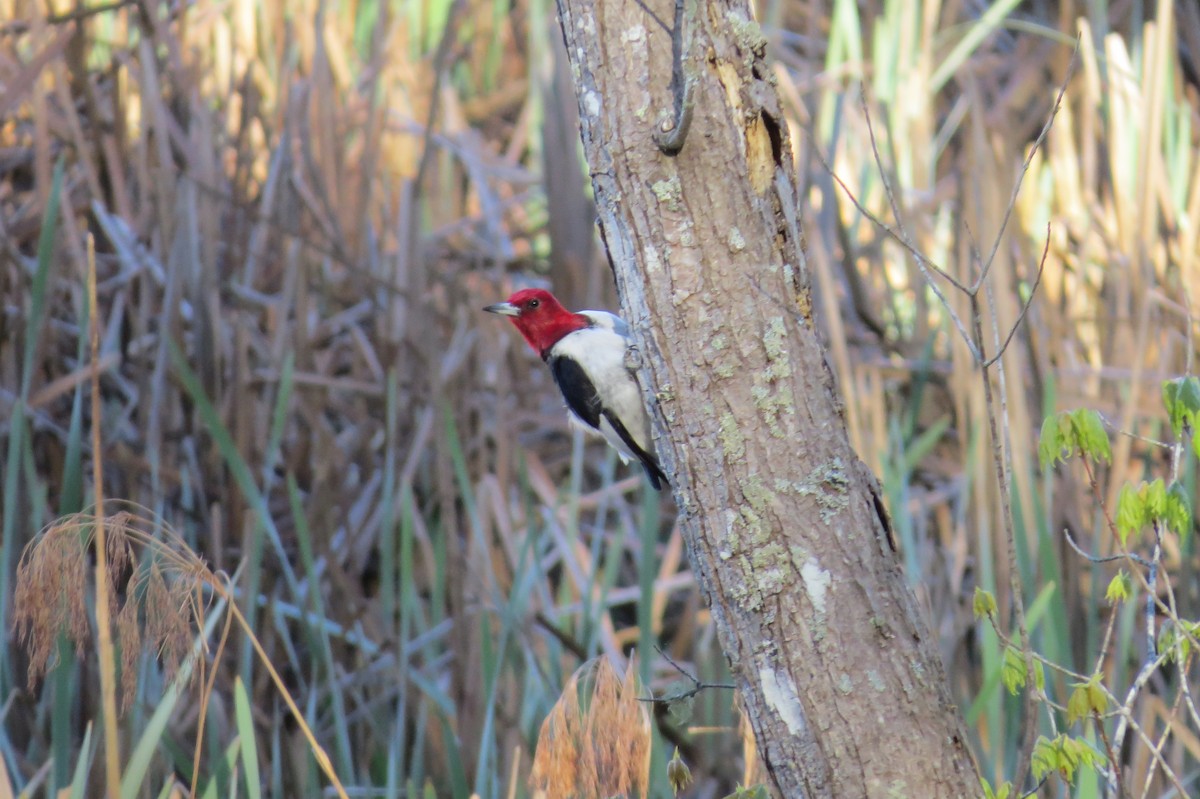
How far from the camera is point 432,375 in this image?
320cm

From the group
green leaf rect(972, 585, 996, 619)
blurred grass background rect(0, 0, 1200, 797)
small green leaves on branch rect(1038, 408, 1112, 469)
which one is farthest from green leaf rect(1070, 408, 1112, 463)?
blurred grass background rect(0, 0, 1200, 797)

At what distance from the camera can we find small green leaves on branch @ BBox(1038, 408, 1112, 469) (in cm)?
142

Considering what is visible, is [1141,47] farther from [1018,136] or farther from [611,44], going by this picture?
[611,44]

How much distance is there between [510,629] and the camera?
289 cm

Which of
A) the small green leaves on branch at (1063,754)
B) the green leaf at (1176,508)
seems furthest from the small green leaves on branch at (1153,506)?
the small green leaves on branch at (1063,754)

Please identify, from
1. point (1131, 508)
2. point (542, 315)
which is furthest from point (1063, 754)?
point (542, 315)

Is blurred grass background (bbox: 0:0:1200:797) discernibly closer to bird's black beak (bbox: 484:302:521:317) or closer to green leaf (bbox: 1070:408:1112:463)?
bird's black beak (bbox: 484:302:521:317)

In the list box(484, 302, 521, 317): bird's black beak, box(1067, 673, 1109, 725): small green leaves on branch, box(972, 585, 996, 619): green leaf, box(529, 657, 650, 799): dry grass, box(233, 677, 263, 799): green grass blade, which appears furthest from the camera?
box(484, 302, 521, 317): bird's black beak

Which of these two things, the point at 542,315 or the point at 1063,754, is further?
the point at 542,315

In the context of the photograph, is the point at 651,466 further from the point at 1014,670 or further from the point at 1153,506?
the point at 1153,506

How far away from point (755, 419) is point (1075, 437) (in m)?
0.38

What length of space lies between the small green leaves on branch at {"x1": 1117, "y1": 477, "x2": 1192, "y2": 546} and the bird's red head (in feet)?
5.68

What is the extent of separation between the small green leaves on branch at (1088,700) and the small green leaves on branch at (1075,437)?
0.26m

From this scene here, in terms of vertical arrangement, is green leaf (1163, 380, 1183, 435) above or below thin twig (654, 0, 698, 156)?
below
